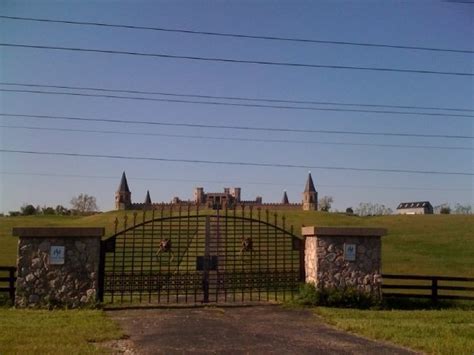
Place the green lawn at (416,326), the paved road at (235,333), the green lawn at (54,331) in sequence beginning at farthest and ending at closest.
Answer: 1. the green lawn at (416,326)
2. the paved road at (235,333)
3. the green lawn at (54,331)

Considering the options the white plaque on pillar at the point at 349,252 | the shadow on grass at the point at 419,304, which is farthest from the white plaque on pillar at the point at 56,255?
the shadow on grass at the point at 419,304

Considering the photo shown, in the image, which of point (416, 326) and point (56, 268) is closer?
point (416, 326)

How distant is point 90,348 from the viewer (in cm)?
823

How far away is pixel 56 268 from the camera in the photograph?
13164 millimetres

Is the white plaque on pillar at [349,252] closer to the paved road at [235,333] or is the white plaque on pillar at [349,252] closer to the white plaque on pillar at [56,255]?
the paved road at [235,333]

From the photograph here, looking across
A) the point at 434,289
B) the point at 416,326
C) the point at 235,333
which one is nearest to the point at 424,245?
the point at 434,289

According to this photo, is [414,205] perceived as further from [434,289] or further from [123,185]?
[434,289]

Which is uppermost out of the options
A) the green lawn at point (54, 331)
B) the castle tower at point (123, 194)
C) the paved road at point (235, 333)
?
the castle tower at point (123, 194)

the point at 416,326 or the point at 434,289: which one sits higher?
the point at 434,289

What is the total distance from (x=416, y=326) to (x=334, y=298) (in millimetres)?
3505

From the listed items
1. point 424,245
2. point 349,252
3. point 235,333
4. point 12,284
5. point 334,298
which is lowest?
point 235,333

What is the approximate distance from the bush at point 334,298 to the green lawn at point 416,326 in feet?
2.10

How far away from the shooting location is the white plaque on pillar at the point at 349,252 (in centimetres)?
1435

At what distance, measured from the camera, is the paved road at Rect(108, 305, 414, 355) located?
28.4 feet
